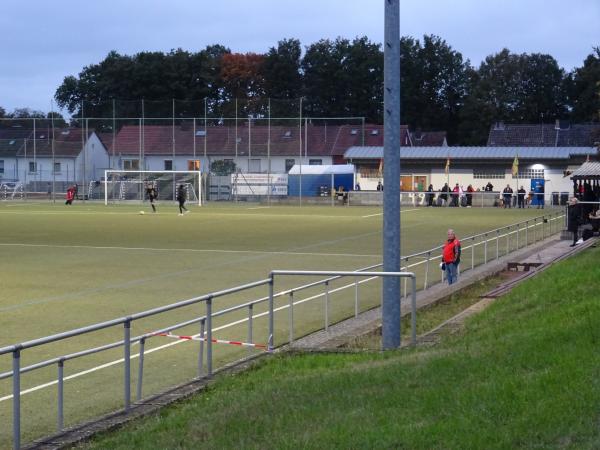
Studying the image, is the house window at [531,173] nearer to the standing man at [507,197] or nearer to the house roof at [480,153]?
the house roof at [480,153]

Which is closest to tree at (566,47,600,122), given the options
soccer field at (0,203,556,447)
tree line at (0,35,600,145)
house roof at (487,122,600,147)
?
tree line at (0,35,600,145)

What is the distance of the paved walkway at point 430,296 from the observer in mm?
12508

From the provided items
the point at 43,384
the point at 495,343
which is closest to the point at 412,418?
the point at 495,343

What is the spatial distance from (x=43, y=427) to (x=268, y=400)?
7.80ft

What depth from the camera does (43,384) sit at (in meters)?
10.8

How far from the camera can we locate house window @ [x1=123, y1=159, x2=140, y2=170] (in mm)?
79375

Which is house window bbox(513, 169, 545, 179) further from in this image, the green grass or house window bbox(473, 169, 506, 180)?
the green grass

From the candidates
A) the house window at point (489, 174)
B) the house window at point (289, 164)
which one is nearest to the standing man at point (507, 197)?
the house window at point (489, 174)

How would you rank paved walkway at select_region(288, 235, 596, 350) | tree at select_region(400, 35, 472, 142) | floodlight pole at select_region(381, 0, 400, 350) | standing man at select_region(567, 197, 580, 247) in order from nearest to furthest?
floodlight pole at select_region(381, 0, 400, 350) → paved walkway at select_region(288, 235, 596, 350) → standing man at select_region(567, 197, 580, 247) → tree at select_region(400, 35, 472, 142)

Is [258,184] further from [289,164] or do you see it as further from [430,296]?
[430,296]

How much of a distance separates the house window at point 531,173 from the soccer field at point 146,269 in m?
20.4

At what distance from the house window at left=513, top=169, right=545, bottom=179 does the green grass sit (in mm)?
62590

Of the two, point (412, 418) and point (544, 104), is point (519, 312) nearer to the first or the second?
point (412, 418)

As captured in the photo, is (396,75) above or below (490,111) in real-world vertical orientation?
below
